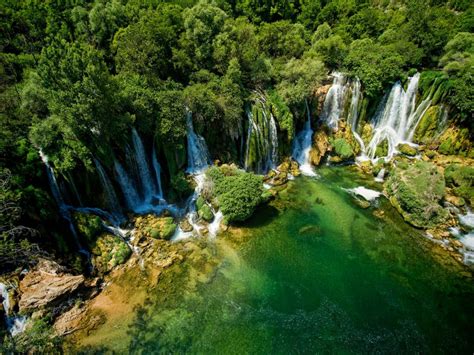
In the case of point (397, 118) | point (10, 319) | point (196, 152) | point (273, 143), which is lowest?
point (10, 319)

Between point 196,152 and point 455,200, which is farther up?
point 196,152

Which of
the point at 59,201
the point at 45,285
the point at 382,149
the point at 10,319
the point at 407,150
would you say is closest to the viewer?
the point at 10,319

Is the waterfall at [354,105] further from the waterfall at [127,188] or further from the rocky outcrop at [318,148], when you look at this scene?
the waterfall at [127,188]

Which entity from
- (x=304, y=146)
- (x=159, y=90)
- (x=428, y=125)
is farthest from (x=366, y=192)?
(x=159, y=90)

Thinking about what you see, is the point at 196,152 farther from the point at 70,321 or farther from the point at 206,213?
the point at 70,321

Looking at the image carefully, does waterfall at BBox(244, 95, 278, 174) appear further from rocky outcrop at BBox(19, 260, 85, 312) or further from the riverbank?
rocky outcrop at BBox(19, 260, 85, 312)

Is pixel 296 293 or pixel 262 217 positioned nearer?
pixel 296 293

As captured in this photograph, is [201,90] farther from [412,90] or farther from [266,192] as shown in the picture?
[412,90]

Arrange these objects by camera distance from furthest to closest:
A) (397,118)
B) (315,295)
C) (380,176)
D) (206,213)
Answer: (397,118), (380,176), (206,213), (315,295)
